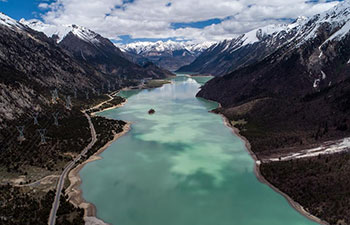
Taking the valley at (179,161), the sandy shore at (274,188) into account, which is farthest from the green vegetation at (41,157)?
the sandy shore at (274,188)

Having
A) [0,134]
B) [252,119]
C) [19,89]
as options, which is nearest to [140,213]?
[0,134]

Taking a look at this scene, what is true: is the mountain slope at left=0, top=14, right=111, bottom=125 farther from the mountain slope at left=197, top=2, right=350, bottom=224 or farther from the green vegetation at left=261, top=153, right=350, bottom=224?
the green vegetation at left=261, top=153, right=350, bottom=224

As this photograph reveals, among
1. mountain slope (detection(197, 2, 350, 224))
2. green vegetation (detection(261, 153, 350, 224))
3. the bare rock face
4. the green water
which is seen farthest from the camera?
the bare rock face

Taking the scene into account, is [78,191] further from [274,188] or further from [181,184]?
[274,188]

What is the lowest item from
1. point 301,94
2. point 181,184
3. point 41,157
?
point 181,184

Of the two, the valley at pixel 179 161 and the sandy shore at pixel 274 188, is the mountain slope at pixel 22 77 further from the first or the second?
the sandy shore at pixel 274 188

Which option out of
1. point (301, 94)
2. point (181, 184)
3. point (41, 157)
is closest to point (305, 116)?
point (301, 94)

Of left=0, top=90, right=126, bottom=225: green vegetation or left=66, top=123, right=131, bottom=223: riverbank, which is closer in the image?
left=0, top=90, right=126, bottom=225: green vegetation

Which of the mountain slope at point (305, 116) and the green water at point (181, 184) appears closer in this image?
the green water at point (181, 184)

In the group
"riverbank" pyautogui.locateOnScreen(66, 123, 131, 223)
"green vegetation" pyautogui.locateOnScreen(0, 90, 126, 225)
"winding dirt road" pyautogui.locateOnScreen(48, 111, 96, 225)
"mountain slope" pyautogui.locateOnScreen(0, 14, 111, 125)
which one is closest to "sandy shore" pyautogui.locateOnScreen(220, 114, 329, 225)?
"riverbank" pyautogui.locateOnScreen(66, 123, 131, 223)
